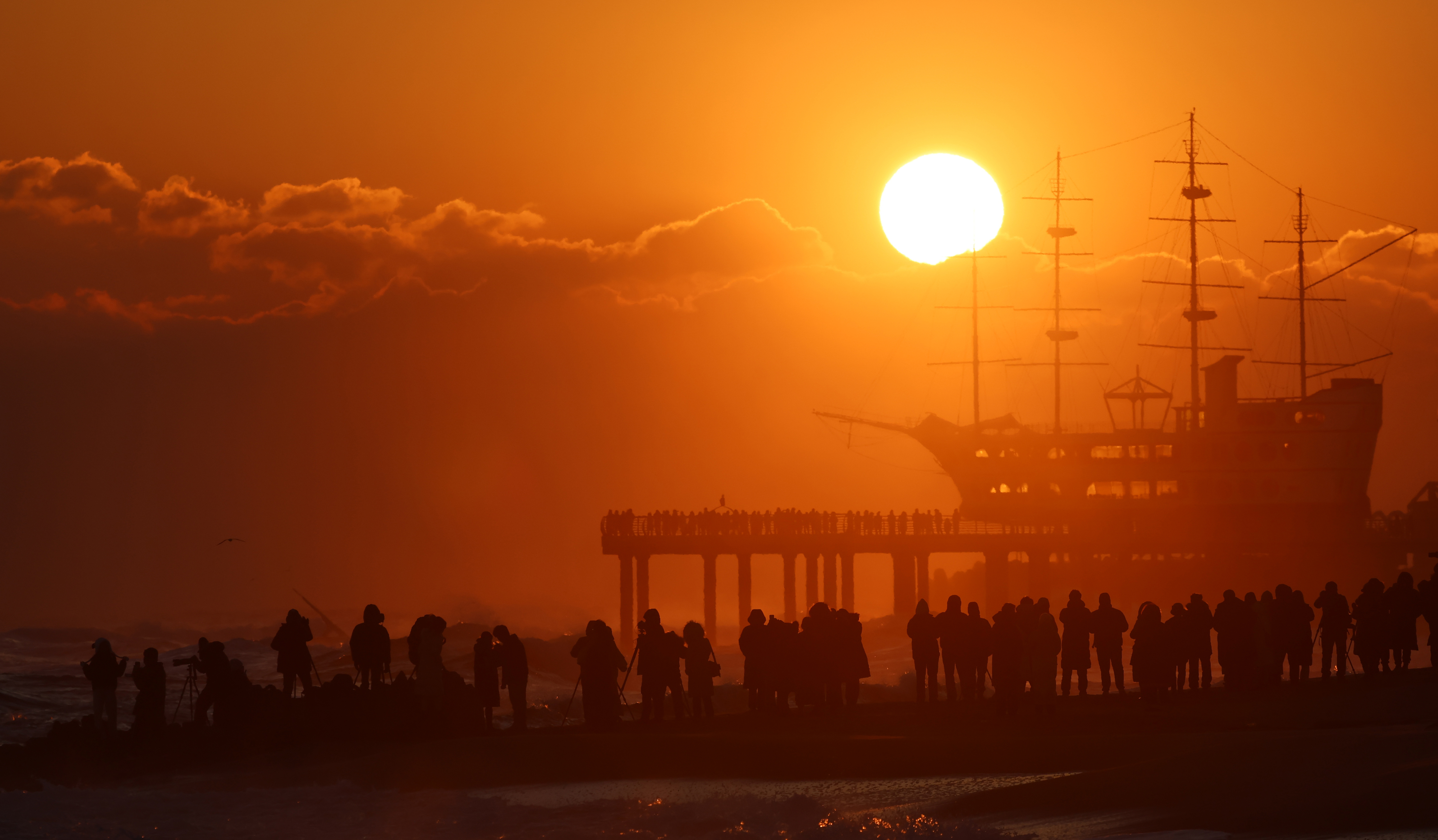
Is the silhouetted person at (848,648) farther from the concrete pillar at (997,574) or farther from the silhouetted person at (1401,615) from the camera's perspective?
the concrete pillar at (997,574)

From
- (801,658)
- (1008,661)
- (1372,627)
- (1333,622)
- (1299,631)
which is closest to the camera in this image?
(1008,661)

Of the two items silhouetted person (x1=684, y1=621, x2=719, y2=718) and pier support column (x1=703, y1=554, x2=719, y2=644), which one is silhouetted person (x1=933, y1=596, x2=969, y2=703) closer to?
silhouetted person (x1=684, y1=621, x2=719, y2=718)

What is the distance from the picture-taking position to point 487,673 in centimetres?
2316

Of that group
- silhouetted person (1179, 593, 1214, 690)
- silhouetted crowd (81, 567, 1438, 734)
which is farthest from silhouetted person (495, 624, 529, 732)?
silhouetted person (1179, 593, 1214, 690)

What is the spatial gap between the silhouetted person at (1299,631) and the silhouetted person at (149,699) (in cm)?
1859

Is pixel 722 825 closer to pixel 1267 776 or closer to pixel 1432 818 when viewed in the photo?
pixel 1267 776

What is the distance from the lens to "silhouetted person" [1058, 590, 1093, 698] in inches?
887

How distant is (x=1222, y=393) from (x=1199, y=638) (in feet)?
158

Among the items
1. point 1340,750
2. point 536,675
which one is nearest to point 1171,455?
point 536,675

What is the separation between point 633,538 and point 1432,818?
5755 centimetres

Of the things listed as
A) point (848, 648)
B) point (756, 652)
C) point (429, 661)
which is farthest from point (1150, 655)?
point (429, 661)

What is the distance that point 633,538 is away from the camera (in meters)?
68.4

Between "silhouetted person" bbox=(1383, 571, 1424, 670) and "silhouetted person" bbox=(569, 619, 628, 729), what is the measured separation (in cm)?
1270

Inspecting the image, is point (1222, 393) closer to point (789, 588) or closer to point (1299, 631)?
point (789, 588)
